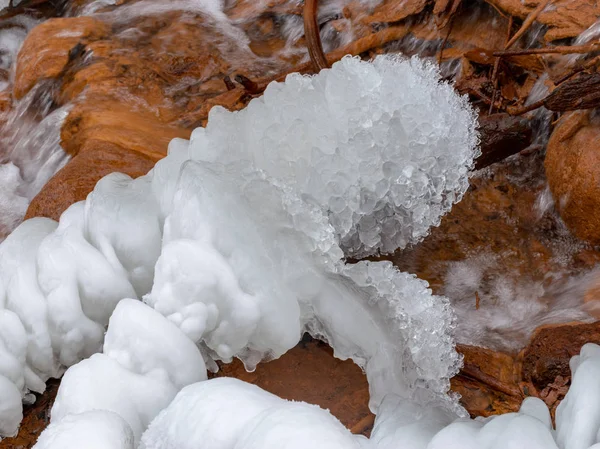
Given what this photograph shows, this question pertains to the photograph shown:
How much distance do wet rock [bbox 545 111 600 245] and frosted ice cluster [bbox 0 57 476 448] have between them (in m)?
1.02

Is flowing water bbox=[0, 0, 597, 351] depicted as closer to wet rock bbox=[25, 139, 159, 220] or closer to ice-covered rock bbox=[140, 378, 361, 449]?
wet rock bbox=[25, 139, 159, 220]

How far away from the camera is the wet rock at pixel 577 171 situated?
9.96ft

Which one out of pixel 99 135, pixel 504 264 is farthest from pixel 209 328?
pixel 99 135

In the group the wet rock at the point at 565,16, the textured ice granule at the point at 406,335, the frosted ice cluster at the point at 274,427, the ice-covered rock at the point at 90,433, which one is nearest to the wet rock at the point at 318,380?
the textured ice granule at the point at 406,335

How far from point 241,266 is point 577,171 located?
1780 millimetres

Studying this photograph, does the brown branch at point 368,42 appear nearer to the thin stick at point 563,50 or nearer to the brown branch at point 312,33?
the brown branch at point 312,33

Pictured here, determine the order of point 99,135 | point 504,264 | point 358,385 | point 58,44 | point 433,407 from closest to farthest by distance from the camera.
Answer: point 433,407
point 358,385
point 504,264
point 99,135
point 58,44

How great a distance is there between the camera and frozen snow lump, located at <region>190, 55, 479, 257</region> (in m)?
2.16

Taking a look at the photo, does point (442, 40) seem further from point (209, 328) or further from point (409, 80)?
point (209, 328)

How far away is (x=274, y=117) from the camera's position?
7.27 feet

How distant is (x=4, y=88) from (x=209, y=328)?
4.08m

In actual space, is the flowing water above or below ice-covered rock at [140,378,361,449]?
below

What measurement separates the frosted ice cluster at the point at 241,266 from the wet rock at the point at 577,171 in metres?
1.02

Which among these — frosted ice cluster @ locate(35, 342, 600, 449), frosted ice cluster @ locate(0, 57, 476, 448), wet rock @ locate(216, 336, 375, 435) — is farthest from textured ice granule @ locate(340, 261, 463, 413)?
frosted ice cluster @ locate(35, 342, 600, 449)
